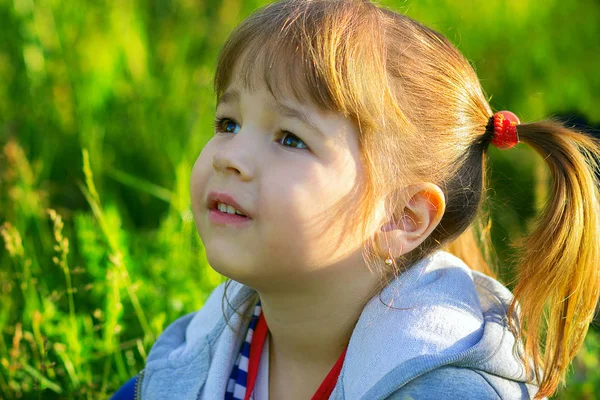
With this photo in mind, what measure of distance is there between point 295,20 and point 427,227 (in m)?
0.59

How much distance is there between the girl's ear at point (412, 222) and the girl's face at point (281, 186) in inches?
4.4

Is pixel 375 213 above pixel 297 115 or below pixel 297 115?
below

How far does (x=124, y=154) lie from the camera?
3.47m

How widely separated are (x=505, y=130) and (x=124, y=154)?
207cm

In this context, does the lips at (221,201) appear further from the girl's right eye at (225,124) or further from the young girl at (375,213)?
the girl's right eye at (225,124)

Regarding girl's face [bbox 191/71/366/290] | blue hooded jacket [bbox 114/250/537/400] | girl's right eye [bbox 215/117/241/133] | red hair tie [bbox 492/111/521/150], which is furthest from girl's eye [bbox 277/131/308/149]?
red hair tie [bbox 492/111/521/150]

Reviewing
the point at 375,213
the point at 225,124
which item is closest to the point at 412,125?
the point at 375,213

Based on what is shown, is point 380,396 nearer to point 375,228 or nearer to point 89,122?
point 375,228

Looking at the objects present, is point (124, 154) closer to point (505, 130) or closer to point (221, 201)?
point (221, 201)

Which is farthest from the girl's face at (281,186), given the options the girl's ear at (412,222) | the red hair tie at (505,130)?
the red hair tie at (505,130)

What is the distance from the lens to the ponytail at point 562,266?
173 cm

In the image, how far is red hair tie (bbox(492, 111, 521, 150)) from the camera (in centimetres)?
188

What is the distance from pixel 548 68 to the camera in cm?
418

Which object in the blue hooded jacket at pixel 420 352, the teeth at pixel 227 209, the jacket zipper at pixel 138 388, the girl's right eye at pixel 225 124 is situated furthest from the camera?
the jacket zipper at pixel 138 388
